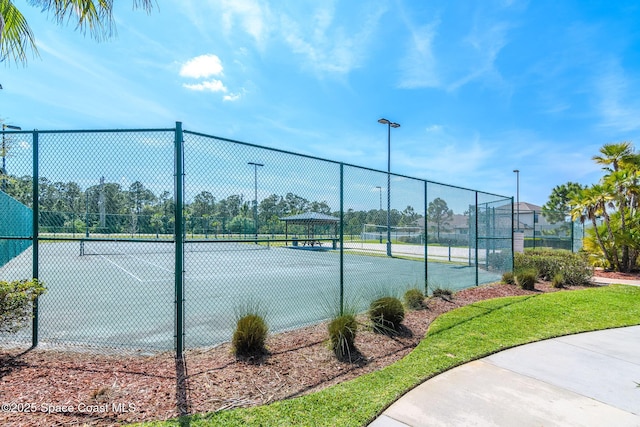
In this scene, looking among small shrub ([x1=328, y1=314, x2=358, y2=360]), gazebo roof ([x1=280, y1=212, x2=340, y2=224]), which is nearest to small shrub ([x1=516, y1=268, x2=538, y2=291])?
gazebo roof ([x1=280, y1=212, x2=340, y2=224])

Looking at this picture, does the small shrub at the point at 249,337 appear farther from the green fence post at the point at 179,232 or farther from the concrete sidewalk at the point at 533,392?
the concrete sidewalk at the point at 533,392

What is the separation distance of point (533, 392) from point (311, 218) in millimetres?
4003

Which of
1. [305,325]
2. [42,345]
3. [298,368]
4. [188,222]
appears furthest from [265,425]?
[42,345]

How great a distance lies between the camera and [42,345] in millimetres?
4578

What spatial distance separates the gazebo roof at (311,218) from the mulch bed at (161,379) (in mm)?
1918

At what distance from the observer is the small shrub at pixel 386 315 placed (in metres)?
5.39

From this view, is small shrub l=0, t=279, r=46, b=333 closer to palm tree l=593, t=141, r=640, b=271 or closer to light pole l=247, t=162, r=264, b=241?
light pole l=247, t=162, r=264, b=241

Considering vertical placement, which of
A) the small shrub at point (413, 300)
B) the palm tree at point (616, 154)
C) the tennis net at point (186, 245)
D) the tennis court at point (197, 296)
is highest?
the palm tree at point (616, 154)

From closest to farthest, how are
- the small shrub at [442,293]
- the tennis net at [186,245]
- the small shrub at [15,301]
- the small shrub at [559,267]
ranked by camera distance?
the small shrub at [15,301] → the tennis net at [186,245] → the small shrub at [442,293] → the small shrub at [559,267]

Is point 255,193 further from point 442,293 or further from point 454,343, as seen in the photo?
point 442,293

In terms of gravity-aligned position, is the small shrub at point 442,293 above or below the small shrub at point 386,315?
below

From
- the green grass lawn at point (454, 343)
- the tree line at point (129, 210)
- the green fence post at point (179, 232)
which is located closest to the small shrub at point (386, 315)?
the green grass lawn at point (454, 343)

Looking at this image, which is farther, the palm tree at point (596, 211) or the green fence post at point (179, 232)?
the palm tree at point (596, 211)

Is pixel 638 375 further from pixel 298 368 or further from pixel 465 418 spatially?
pixel 298 368
